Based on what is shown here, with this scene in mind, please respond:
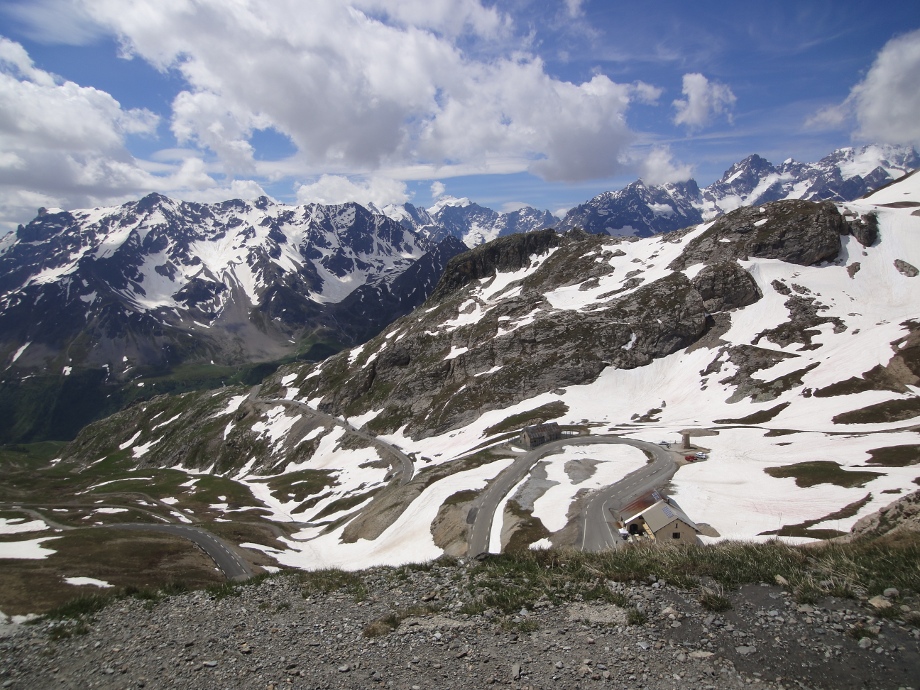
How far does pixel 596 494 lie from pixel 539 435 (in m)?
36.6

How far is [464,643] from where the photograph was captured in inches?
524

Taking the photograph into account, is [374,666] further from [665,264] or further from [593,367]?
[665,264]

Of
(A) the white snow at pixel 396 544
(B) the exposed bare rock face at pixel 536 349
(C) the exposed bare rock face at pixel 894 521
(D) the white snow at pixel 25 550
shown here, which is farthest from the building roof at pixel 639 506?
(B) the exposed bare rock face at pixel 536 349

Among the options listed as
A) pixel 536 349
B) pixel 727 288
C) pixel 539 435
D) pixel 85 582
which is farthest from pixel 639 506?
pixel 727 288

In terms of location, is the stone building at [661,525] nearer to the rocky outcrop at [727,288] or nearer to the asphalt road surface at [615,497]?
the asphalt road surface at [615,497]

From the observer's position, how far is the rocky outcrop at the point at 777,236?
152375 millimetres

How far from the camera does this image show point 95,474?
625ft

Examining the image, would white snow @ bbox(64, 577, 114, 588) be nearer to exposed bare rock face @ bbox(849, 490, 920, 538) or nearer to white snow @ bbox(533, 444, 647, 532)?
white snow @ bbox(533, 444, 647, 532)

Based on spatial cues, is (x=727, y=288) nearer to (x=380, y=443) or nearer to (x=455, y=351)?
(x=455, y=351)

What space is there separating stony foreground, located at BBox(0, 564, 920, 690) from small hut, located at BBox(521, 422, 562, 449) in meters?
81.9

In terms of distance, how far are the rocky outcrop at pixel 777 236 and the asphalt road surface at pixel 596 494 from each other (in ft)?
358

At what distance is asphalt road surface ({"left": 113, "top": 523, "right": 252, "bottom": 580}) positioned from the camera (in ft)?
194

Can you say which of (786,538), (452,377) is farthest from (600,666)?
(452,377)

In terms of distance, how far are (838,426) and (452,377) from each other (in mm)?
108098
